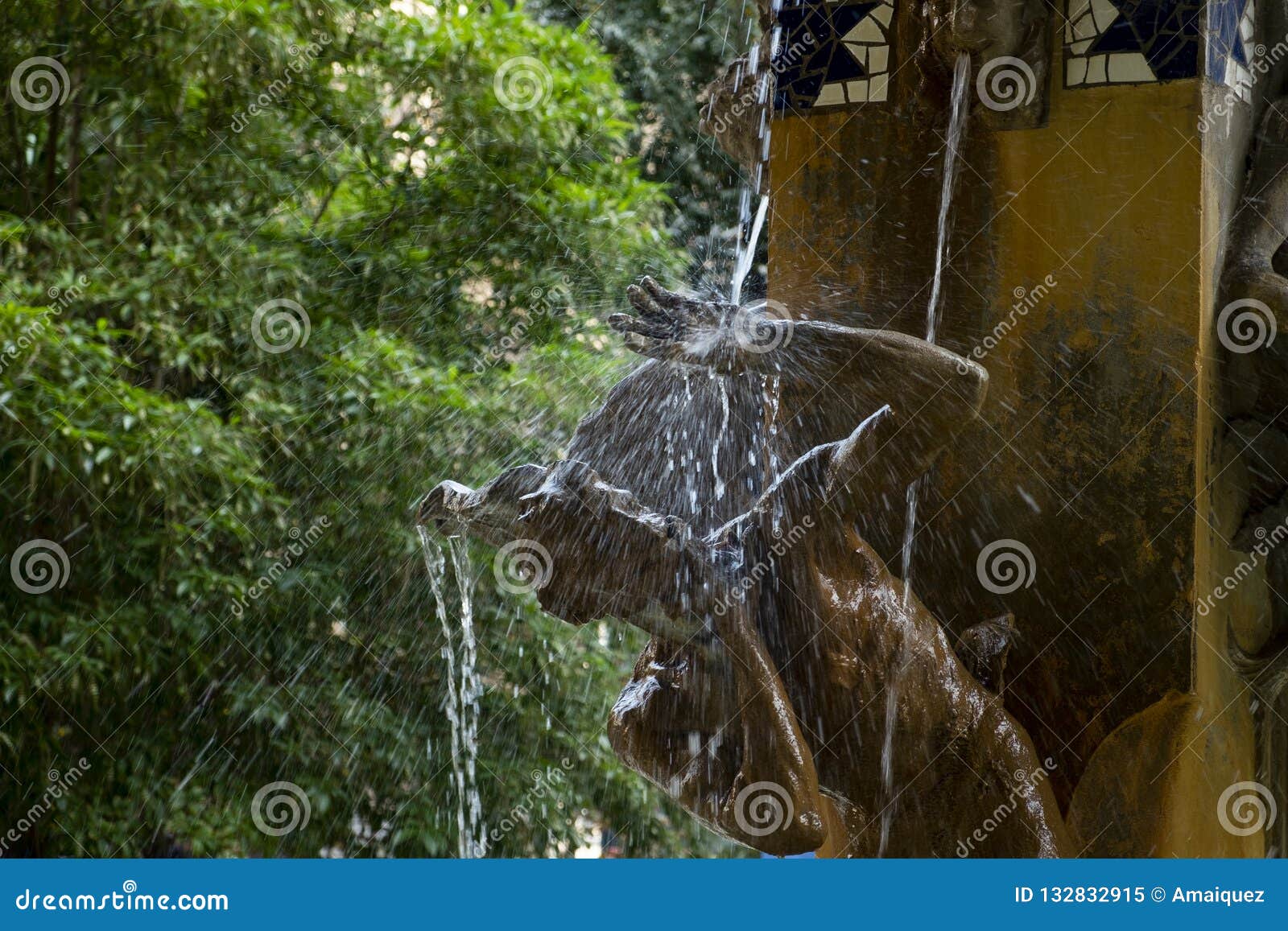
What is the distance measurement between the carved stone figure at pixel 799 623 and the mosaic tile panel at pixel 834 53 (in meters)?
0.56

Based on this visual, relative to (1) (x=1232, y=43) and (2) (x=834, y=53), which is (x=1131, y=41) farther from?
(2) (x=834, y=53)

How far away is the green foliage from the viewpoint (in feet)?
16.2

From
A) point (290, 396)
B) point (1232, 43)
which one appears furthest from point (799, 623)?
point (290, 396)

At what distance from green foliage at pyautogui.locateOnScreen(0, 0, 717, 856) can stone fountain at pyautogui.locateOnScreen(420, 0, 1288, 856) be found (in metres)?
2.56

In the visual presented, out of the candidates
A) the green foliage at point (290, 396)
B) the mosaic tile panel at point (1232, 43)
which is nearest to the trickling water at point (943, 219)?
the mosaic tile panel at point (1232, 43)

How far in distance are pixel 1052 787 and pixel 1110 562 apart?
41 cm

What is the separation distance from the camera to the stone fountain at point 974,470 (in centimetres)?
240

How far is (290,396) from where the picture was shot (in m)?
5.52

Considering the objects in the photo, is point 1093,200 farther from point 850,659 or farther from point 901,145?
point 850,659

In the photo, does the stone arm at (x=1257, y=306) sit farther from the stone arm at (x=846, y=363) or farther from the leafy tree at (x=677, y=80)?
the leafy tree at (x=677, y=80)

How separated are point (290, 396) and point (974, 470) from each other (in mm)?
3407

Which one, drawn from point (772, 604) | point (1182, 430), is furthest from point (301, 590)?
point (1182, 430)

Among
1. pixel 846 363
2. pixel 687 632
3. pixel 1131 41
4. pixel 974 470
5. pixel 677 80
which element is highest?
pixel 677 80

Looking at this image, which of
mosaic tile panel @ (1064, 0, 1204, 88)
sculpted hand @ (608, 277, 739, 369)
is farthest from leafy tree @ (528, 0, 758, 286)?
sculpted hand @ (608, 277, 739, 369)
